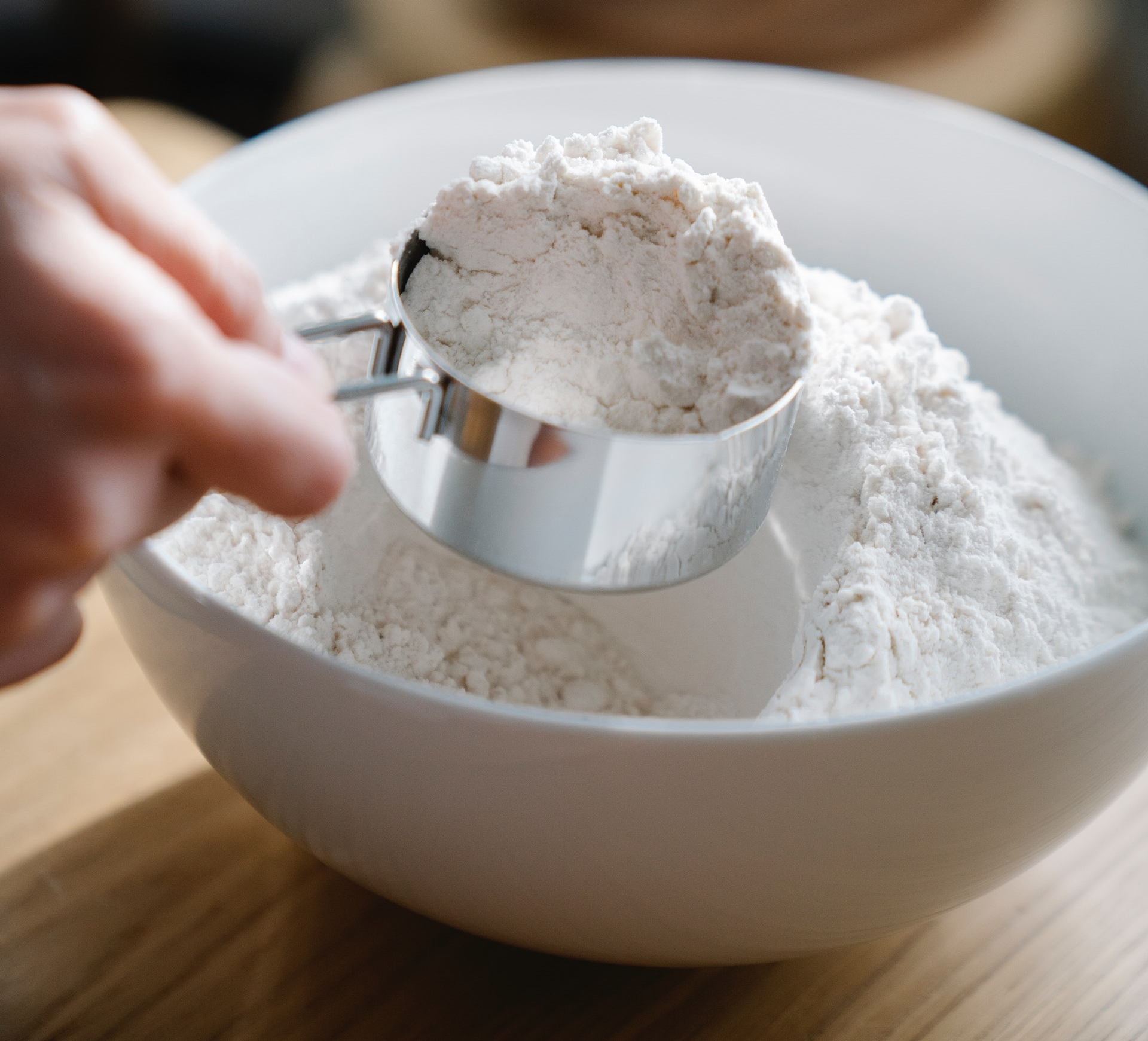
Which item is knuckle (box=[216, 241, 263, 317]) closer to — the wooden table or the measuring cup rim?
the measuring cup rim

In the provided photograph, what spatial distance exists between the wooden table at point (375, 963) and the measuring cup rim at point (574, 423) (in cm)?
22

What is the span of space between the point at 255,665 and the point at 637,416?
18cm

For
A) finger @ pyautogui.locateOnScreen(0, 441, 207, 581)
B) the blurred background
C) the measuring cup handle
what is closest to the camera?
finger @ pyautogui.locateOnScreen(0, 441, 207, 581)

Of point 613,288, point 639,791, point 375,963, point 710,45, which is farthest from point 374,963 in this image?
point 710,45

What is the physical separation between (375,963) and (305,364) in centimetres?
26

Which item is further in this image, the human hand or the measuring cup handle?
the measuring cup handle

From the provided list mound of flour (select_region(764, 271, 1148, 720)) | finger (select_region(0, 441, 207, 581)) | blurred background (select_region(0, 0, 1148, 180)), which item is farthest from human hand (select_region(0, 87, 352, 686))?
blurred background (select_region(0, 0, 1148, 180))

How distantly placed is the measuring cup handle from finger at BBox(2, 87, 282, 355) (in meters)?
0.04

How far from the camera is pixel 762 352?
0.44 metres

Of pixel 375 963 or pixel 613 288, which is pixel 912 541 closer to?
pixel 613 288

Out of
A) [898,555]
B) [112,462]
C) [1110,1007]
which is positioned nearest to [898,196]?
[898,555]

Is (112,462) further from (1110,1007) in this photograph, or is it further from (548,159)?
(1110,1007)

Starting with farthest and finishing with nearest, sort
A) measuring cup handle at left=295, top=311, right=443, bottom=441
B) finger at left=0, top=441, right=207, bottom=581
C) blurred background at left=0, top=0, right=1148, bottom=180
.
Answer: blurred background at left=0, top=0, right=1148, bottom=180, measuring cup handle at left=295, top=311, right=443, bottom=441, finger at left=0, top=441, right=207, bottom=581

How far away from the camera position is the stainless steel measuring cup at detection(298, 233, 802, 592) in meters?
0.42
